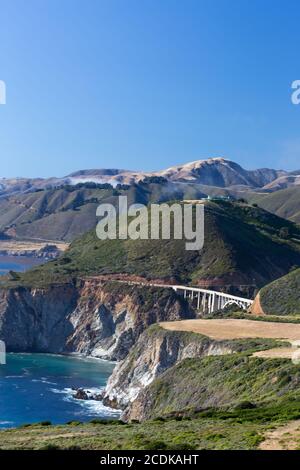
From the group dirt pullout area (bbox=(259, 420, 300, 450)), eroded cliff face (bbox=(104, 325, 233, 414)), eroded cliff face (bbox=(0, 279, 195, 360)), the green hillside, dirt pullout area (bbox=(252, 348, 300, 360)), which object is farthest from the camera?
the green hillside

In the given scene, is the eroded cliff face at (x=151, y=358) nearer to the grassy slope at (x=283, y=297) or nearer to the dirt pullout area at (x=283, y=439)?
the grassy slope at (x=283, y=297)

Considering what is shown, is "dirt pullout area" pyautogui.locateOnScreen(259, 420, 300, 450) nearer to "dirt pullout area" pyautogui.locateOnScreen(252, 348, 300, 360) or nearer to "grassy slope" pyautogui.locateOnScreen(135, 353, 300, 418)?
"grassy slope" pyautogui.locateOnScreen(135, 353, 300, 418)

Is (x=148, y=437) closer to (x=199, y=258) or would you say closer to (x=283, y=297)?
(x=283, y=297)

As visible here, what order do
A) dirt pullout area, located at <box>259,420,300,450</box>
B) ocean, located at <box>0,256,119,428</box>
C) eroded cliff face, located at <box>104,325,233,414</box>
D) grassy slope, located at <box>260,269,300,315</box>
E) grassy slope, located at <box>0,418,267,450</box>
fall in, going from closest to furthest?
dirt pullout area, located at <box>259,420,300,450</box>
grassy slope, located at <box>0,418,267,450</box>
ocean, located at <box>0,256,119,428</box>
eroded cliff face, located at <box>104,325,233,414</box>
grassy slope, located at <box>260,269,300,315</box>

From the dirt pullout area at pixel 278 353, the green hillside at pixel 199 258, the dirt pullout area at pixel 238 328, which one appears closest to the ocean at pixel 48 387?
the dirt pullout area at pixel 238 328

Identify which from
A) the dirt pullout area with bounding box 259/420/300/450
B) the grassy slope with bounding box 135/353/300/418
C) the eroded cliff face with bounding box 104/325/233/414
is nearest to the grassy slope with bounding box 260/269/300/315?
the eroded cliff face with bounding box 104/325/233/414

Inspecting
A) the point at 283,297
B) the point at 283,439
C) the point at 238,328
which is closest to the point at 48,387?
the point at 238,328
